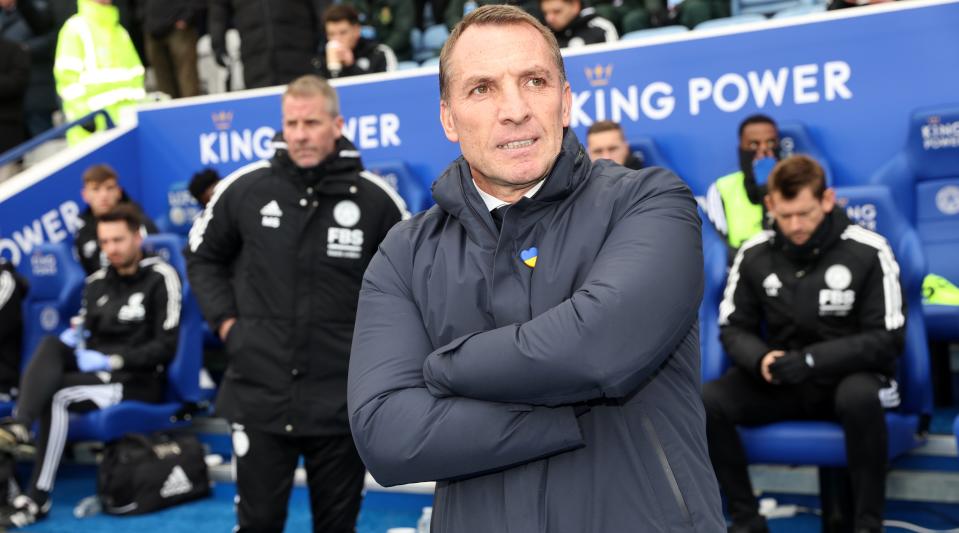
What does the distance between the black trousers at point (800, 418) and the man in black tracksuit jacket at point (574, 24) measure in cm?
315

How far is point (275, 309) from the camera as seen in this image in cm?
367

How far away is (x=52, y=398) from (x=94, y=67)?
386cm

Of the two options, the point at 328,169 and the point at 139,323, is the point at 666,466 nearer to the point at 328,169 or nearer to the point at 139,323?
the point at 328,169

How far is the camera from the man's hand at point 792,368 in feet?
13.6

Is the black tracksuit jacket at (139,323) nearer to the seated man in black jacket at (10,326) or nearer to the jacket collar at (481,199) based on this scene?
the seated man in black jacket at (10,326)

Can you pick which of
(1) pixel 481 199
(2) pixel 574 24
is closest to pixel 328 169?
(1) pixel 481 199

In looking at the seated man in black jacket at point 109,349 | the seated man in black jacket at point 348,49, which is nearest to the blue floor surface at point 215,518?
the seated man in black jacket at point 109,349

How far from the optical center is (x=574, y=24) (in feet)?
23.0

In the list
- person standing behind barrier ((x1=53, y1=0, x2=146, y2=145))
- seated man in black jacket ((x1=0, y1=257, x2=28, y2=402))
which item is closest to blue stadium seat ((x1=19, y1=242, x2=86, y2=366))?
seated man in black jacket ((x1=0, y1=257, x2=28, y2=402))

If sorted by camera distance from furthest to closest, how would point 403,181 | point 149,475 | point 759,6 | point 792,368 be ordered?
1. point 759,6
2. point 403,181
3. point 149,475
4. point 792,368

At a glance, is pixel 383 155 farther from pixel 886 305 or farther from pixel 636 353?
pixel 636 353

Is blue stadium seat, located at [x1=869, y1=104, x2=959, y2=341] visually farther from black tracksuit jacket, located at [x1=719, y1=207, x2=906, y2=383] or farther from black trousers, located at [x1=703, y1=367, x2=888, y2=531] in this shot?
black trousers, located at [x1=703, y1=367, x2=888, y2=531]

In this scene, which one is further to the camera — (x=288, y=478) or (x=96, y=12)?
(x=96, y=12)

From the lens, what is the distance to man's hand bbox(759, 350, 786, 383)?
4219mm
